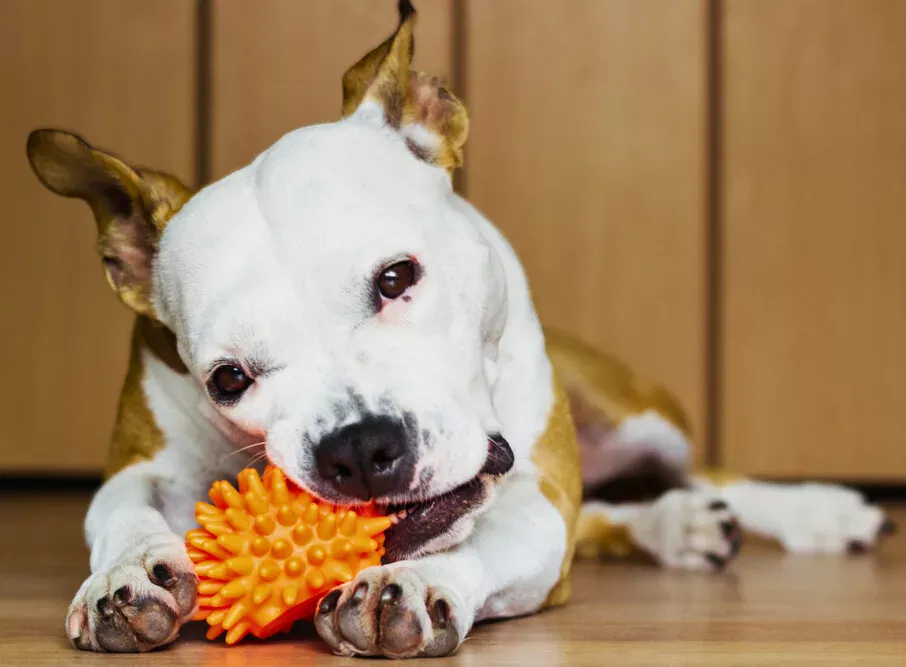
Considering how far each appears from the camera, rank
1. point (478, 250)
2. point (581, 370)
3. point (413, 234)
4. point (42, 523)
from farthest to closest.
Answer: point (42, 523)
point (581, 370)
point (478, 250)
point (413, 234)

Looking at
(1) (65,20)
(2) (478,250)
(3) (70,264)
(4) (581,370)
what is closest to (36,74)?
(1) (65,20)

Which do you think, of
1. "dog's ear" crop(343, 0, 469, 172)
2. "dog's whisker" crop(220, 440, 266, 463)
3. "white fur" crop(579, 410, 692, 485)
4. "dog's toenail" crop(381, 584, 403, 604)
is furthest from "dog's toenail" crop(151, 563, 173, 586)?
"white fur" crop(579, 410, 692, 485)

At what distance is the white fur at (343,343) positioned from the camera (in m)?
1.44

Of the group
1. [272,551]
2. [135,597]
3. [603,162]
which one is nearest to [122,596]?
[135,597]

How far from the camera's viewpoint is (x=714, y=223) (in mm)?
3727

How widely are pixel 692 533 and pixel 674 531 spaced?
0.04m

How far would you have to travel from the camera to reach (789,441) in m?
3.71

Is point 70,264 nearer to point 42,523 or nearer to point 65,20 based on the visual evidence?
point 65,20

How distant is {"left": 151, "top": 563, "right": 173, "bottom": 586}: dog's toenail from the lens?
1.42 meters

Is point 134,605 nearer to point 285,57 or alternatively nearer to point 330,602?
point 330,602

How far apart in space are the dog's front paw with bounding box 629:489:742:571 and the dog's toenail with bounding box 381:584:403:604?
109 cm

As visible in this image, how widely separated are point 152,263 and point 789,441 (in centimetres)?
247

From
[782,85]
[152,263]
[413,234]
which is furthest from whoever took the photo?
[782,85]

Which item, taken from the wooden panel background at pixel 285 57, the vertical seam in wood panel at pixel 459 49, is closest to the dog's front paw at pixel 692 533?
the vertical seam in wood panel at pixel 459 49
